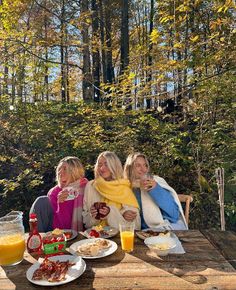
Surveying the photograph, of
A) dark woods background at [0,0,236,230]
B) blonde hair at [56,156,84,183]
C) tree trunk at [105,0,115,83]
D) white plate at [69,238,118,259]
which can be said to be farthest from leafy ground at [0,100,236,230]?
tree trunk at [105,0,115,83]

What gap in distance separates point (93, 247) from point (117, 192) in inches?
28.5

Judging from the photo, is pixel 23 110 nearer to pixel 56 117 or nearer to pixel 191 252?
pixel 56 117

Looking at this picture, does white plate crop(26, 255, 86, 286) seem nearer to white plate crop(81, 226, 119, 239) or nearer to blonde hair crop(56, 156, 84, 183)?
white plate crop(81, 226, 119, 239)

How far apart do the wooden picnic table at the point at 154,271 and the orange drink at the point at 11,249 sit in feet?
0.13

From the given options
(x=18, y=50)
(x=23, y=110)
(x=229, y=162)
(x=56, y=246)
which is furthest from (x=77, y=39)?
(x=56, y=246)

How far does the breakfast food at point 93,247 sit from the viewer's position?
152 centimetres

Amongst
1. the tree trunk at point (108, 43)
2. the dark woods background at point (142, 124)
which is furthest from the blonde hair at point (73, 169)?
the tree trunk at point (108, 43)

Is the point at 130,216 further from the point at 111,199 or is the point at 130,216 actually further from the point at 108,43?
the point at 108,43

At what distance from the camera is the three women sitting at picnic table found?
2166 millimetres

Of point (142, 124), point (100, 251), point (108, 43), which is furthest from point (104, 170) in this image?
point (108, 43)

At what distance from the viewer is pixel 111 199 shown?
221cm

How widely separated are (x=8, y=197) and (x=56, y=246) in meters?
3.18

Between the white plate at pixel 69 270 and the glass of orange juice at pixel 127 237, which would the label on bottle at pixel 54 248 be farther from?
the glass of orange juice at pixel 127 237

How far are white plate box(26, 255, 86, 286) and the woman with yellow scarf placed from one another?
0.52m
